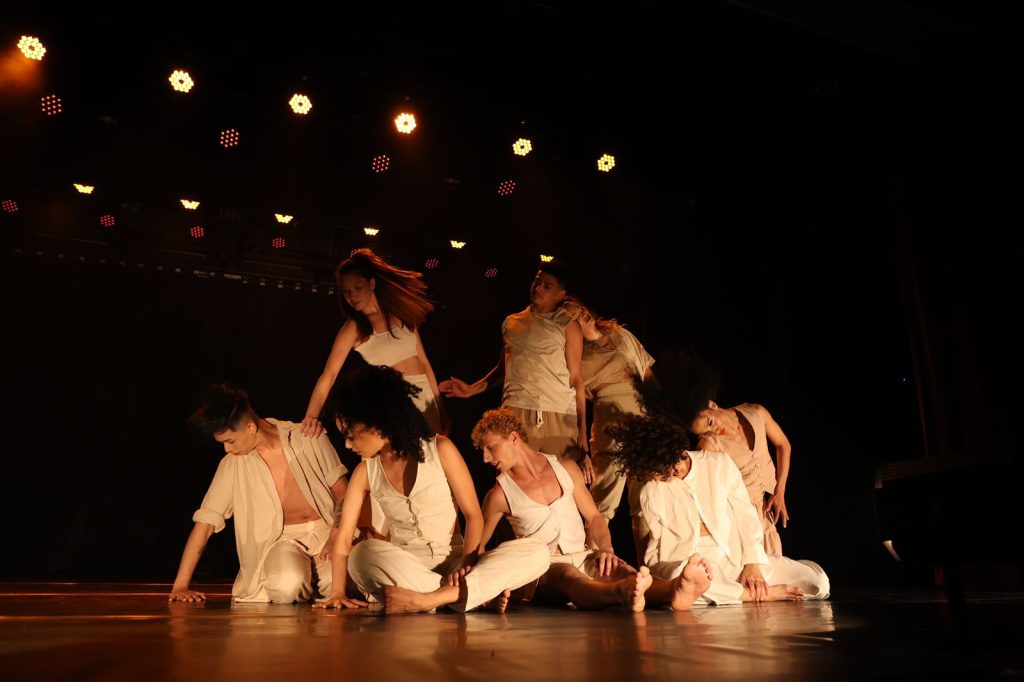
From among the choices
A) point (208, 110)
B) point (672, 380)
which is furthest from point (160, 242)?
point (672, 380)

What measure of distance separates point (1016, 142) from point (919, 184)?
567 mm

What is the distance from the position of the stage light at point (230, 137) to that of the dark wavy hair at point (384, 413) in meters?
2.69

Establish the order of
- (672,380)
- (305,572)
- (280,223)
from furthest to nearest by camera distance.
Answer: (280,223) → (672,380) → (305,572)

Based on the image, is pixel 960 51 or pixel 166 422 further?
pixel 166 422

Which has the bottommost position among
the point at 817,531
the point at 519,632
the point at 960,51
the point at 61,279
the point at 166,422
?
the point at 519,632

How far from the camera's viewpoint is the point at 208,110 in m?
4.65

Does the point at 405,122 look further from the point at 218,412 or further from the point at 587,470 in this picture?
the point at 587,470

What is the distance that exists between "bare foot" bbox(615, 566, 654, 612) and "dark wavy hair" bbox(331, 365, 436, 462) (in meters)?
0.92

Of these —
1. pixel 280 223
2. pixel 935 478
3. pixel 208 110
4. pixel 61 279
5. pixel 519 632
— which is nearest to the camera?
pixel 935 478

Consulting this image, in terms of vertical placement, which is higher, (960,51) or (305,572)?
(960,51)

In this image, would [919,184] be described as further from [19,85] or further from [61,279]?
[61,279]

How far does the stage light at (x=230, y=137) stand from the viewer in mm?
4781

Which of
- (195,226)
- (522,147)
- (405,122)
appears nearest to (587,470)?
(522,147)

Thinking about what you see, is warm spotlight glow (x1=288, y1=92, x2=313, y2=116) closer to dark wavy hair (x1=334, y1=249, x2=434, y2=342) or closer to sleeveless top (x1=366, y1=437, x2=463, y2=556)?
dark wavy hair (x1=334, y1=249, x2=434, y2=342)
